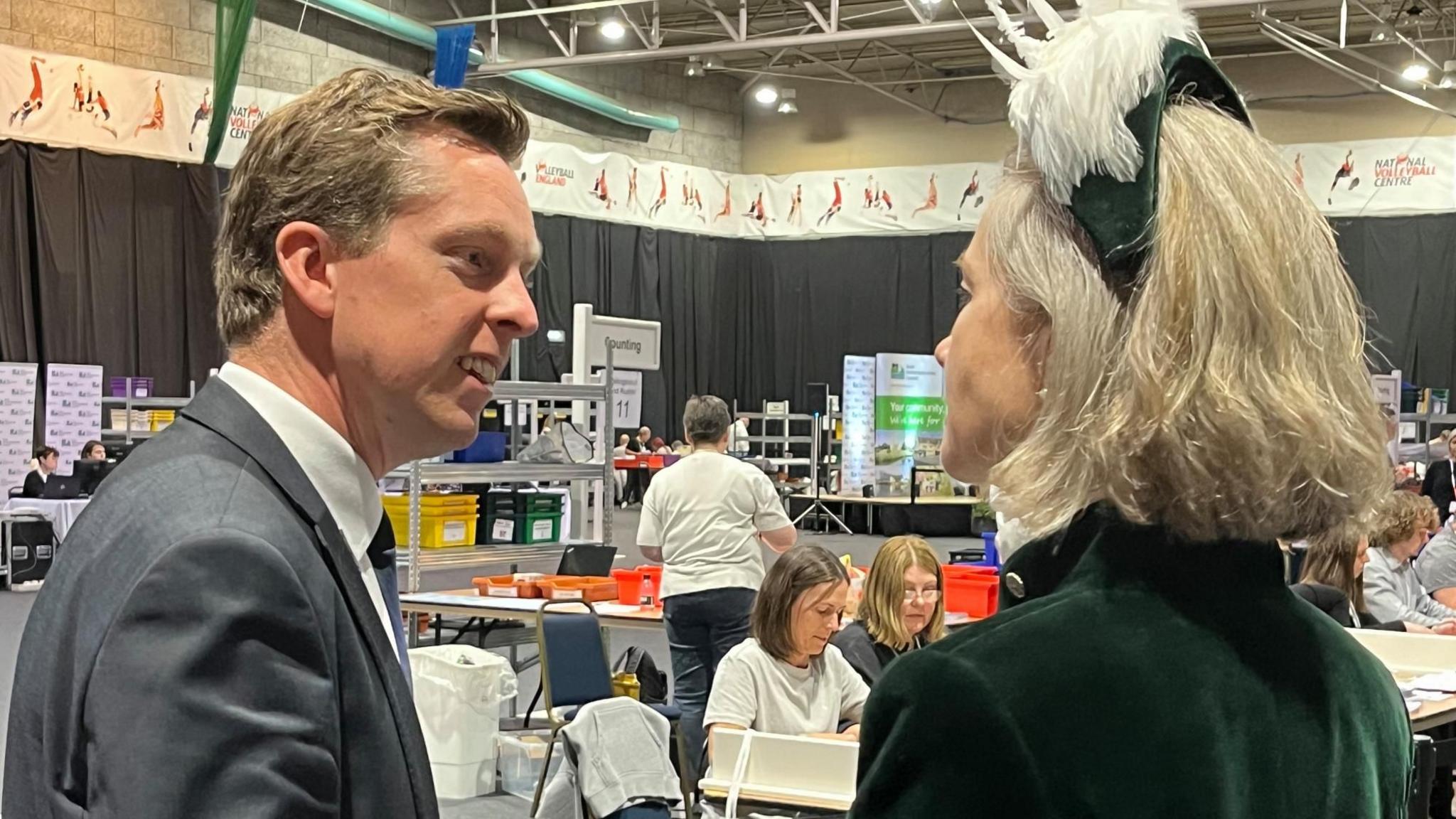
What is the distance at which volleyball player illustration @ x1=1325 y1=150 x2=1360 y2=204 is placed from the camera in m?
16.2

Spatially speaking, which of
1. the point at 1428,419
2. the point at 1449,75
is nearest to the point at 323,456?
the point at 1428,419

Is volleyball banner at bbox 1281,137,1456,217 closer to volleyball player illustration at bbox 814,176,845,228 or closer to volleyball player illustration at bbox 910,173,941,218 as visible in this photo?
volleyball player illustration at bbox 910,173,941,218

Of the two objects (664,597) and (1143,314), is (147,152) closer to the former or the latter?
(664,597)

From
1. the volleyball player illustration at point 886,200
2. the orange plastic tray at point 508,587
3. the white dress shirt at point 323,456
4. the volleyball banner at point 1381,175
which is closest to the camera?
the white dress shirt at point 323,456

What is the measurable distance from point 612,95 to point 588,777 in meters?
15.4

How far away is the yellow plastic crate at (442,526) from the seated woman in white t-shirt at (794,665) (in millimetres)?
2963

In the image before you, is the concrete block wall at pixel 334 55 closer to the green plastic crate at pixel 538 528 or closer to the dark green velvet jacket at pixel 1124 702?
the green plastic crate at pixel 538 528

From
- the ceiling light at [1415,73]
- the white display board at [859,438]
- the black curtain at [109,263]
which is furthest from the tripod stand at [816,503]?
the ceiling light at [1415,73]

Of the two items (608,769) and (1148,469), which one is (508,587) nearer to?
(608,769)

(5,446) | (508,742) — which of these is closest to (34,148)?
(5,446)

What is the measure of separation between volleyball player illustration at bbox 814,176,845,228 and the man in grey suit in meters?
18.2

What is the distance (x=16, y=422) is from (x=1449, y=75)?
46.2 ft

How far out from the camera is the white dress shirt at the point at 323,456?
39.7 inches

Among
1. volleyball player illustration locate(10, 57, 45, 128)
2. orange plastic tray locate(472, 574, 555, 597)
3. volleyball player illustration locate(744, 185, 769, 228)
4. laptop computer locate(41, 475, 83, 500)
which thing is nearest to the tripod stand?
volleyball player illustration locate(744, 185, 769, 228)
